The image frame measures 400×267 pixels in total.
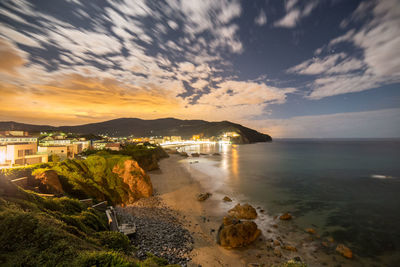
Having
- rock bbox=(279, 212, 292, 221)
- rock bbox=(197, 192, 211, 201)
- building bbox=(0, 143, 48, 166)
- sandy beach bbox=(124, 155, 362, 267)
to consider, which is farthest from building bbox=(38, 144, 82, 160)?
rock bbox=(279, 212, 292, 221)

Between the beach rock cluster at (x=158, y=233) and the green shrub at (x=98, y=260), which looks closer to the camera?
the green shrub at (x=98, y=260)

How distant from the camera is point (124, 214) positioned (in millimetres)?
15891

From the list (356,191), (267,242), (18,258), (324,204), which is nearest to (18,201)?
(18,258)

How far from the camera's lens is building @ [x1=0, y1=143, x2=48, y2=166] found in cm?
2053

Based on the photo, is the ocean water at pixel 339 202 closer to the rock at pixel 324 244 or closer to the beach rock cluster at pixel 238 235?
the rock at pixel 324 244

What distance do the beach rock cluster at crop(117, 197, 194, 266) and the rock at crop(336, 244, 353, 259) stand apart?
39.8ft

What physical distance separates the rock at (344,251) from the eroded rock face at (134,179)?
20785 mm

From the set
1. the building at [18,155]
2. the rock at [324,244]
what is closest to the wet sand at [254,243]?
the rock at [324,244]

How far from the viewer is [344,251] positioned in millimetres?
12336

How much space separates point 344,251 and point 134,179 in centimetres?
2279

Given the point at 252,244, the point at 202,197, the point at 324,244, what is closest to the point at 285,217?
the point at 324,244

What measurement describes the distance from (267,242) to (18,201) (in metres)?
17.1

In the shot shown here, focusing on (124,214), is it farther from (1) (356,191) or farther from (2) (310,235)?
(1) (356,191)

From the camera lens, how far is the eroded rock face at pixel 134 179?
20.6 m
